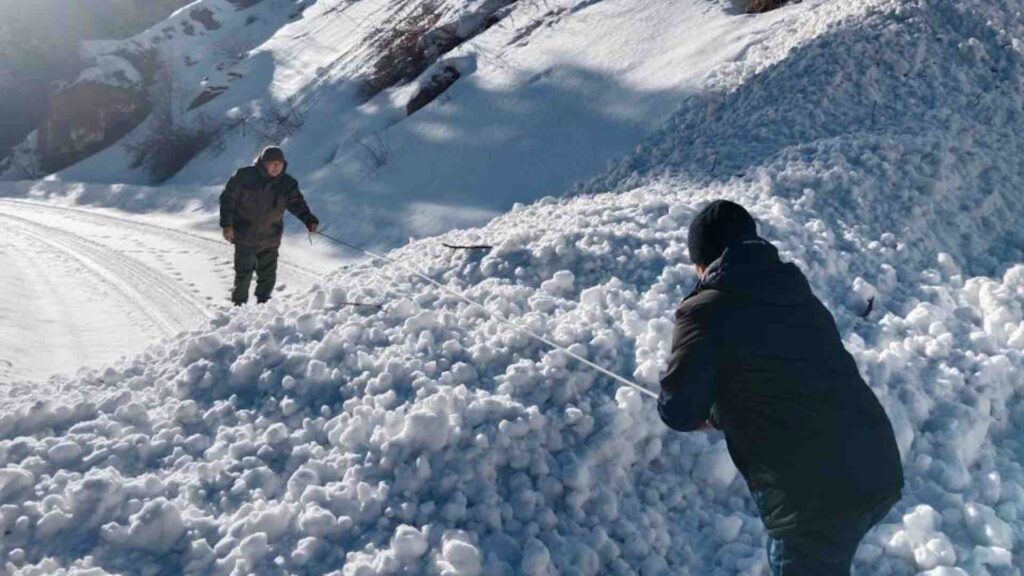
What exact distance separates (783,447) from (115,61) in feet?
122

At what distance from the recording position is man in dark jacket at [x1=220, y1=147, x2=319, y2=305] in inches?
308

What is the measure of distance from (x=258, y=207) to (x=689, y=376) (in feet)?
20.3

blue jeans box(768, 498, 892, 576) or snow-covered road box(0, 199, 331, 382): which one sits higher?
blue jeans box(768, 498, 892, 576)

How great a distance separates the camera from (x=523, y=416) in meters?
4.11

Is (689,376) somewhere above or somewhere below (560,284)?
above

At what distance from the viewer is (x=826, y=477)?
8.55 ft

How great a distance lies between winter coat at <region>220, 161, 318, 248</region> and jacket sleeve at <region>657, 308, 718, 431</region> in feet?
19.7

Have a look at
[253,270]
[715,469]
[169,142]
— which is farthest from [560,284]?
[169,142]

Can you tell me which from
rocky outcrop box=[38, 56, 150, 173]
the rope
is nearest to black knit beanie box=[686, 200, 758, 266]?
the rope

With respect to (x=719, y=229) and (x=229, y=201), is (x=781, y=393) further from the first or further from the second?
(x=229, y=201)

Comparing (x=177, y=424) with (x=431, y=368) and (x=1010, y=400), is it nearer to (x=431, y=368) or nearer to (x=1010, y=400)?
(x=431, y=368)

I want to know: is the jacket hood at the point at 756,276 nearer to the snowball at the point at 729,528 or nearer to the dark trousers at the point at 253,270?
the snowball at the point at 729,528

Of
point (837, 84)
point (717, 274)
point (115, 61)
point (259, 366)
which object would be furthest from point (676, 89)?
point (115, 61)

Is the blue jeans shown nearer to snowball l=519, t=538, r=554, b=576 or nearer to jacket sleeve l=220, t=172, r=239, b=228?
snowball l=519, t=538, r=554, b=576
